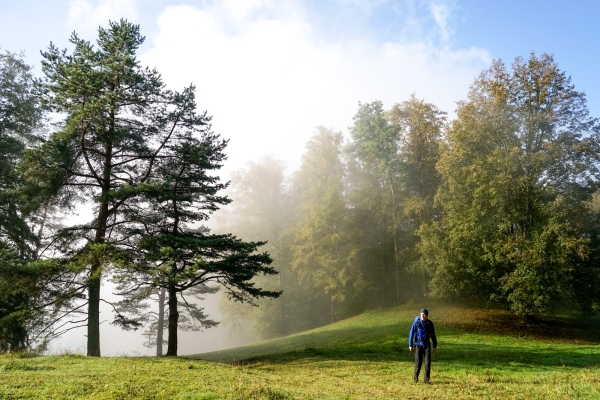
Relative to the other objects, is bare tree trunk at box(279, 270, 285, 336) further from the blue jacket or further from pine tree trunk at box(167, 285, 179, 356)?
the blue jacket

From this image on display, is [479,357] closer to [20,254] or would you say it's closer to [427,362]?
[427,362]

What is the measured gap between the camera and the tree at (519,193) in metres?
21.9

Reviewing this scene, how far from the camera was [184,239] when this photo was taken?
16422mm

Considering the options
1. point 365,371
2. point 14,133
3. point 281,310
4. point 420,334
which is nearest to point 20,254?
point 14,133

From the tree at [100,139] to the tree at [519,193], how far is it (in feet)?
59.0

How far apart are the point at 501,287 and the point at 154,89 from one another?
76.5 feet

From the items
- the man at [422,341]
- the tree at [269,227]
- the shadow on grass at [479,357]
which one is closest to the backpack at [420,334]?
the man at [422,341]

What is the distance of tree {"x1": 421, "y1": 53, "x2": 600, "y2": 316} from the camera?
862 inches

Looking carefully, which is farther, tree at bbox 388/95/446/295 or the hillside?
tree at bbox 388/95/446/295

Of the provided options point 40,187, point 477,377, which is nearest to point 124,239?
point 40,187

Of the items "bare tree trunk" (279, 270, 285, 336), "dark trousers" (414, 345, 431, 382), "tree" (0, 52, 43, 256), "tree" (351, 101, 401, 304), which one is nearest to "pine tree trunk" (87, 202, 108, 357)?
"tree" (0, 52, 43, 256)

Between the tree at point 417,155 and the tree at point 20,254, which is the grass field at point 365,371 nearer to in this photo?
the tree at point 20,254

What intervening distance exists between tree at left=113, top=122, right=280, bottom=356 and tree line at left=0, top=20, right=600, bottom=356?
10 cm

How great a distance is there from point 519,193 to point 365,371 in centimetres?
1745
